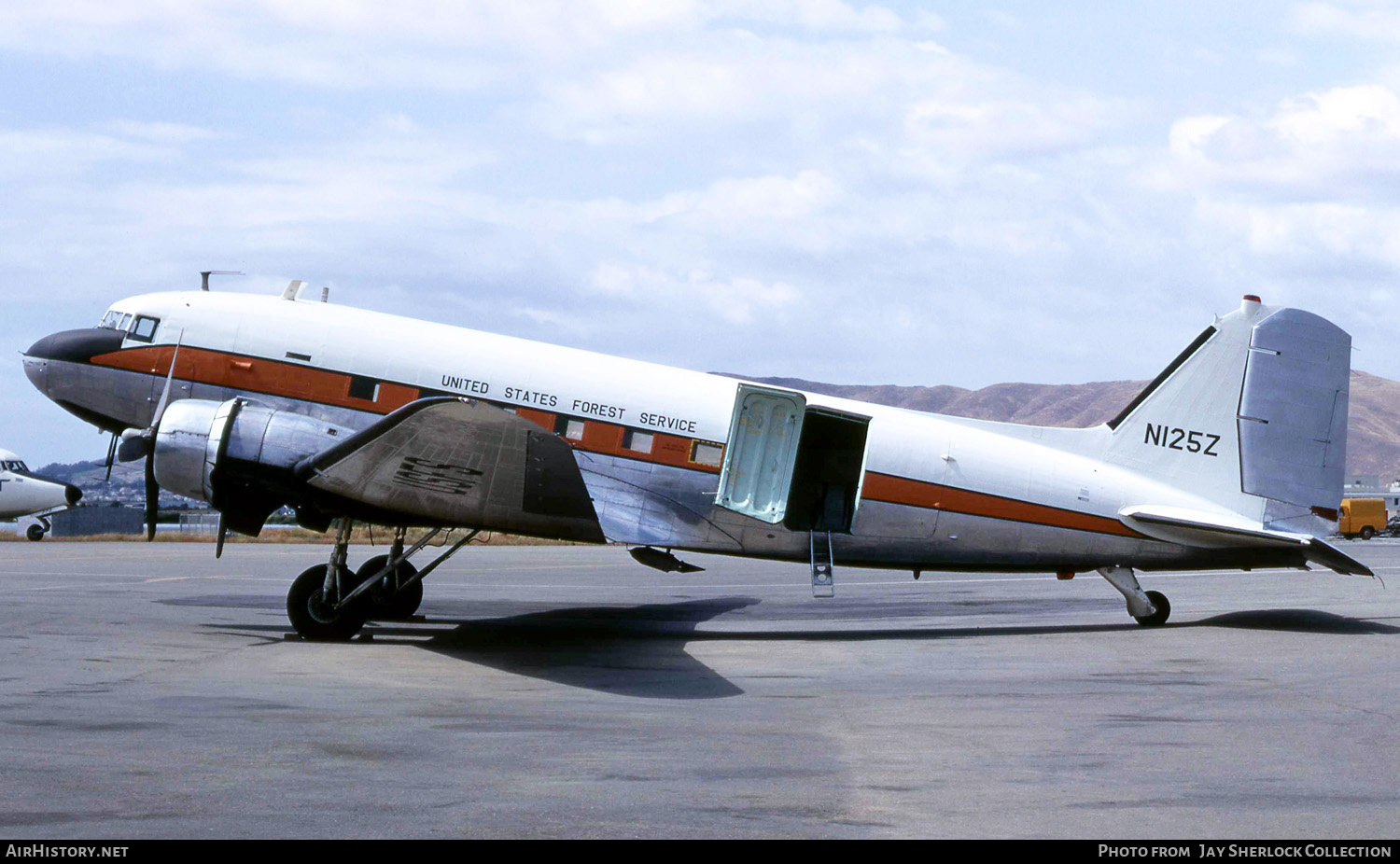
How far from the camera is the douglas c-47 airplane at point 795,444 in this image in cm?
1361

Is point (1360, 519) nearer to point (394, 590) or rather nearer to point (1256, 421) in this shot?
point (1256, 421)

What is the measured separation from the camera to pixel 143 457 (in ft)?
41.3

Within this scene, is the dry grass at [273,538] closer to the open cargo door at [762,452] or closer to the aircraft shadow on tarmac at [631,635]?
the aircraft shadow on tarmac at [631,635]

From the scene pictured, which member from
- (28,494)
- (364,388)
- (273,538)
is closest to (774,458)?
(364,388)

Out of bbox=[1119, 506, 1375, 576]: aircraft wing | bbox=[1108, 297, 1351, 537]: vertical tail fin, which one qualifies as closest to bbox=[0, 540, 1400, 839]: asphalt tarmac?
bbox=[1119, 506, 1375, 576]: aircraft wing

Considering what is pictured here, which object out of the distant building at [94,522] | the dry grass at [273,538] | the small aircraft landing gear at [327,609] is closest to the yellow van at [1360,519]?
the dry grass at [273,538]

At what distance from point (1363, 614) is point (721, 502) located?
9.13 metres

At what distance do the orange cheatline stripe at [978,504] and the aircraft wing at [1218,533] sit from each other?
21cm

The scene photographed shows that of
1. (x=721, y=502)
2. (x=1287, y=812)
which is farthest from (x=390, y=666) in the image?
(x=1287, y=812)

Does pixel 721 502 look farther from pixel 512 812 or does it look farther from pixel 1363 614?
pixel 1363 614

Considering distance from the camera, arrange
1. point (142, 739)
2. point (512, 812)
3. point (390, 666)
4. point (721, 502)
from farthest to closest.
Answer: point (721, 502) → point (390, 666) → point (142, 739) → point (512, 812)

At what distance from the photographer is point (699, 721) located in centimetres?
862

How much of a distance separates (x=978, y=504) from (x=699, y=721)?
660 cm

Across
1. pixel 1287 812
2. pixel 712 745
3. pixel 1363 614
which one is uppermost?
pixel 1363 614
